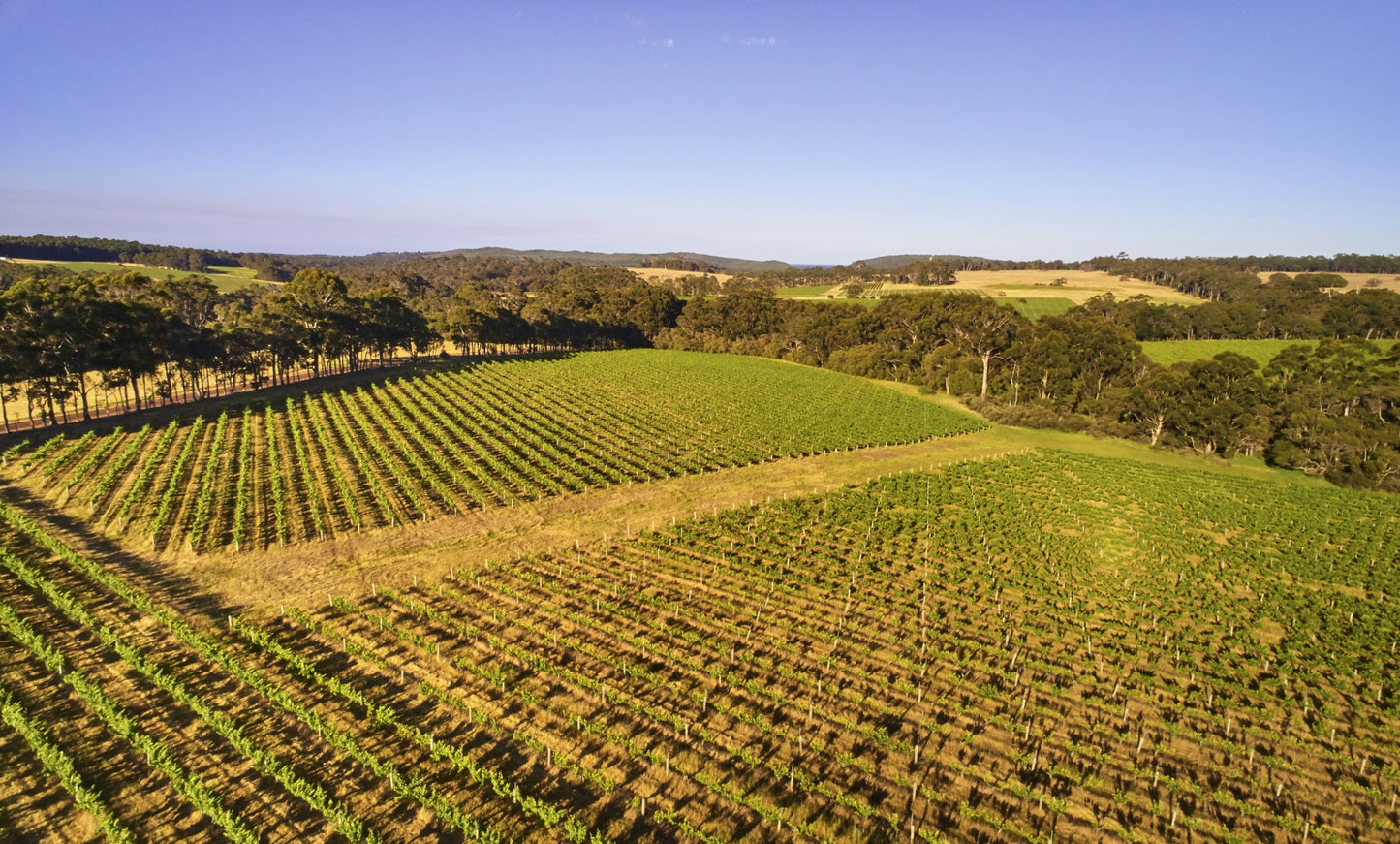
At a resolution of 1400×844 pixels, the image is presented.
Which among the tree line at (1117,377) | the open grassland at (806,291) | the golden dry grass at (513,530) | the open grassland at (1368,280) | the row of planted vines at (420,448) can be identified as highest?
the open grassland at (1368,280)

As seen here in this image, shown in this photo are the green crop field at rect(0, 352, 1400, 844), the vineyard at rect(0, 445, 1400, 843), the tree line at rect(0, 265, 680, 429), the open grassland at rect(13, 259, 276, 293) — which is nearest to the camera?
the vineyard at rect(0, 445, 1400, 843)

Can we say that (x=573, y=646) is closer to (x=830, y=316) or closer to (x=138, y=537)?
(x=138, y=537)

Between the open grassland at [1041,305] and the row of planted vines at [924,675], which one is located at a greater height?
the open grassland at [1041,305]

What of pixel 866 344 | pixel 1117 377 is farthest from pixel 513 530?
pixel 866 344

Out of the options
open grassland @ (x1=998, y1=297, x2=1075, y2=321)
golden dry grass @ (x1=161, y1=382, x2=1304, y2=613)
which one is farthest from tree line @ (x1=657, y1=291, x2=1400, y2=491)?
open grassland @ (x1=998, y1=297, x2=1075, y2=321)

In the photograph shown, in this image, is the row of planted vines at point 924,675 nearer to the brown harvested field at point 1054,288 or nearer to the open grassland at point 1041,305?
the open grassland at point 1041,305

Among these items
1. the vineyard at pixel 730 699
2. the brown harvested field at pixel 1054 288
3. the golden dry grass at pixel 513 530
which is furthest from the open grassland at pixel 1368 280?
the vineyard at pixel 730 699

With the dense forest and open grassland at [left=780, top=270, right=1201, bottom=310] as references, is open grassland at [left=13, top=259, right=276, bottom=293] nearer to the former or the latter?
→ the dense forest
